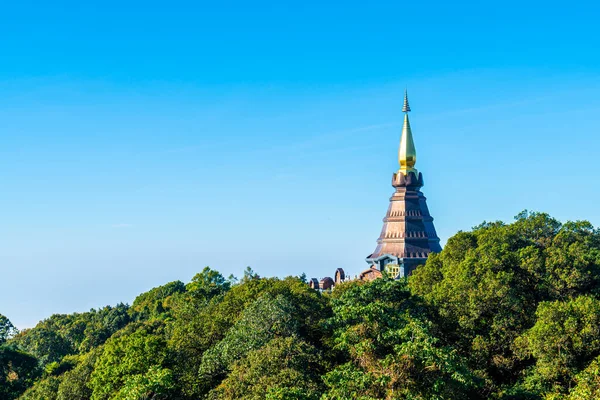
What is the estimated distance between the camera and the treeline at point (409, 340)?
28.0 m

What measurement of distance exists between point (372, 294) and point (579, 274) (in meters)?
11.5

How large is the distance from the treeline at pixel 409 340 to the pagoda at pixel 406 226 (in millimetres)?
34628

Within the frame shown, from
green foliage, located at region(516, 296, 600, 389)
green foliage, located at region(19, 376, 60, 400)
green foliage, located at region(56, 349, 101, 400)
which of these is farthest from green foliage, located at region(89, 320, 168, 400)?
green foliage, located at region(516, 296, 600, 389)

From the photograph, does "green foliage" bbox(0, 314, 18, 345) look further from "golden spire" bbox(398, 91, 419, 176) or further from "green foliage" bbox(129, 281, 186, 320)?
"golden spire" bbox(398, 91, 419, 176)

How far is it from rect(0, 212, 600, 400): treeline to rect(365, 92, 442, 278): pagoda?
3463 centimetres

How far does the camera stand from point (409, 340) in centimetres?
2909

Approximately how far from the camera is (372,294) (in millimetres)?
33938

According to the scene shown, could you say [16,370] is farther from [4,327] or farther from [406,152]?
[406,152]

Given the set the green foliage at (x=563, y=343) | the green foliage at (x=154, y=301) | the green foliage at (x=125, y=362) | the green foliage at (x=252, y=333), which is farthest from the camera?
the green foliage at (x=154, y=301)

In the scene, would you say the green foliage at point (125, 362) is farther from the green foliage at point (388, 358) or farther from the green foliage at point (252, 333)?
the green foliage at point (388, 358)

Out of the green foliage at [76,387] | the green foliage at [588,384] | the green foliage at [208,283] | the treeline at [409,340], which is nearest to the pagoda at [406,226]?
the green foliage at [208,283]

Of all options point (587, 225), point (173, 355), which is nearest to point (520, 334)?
point (587, 225)

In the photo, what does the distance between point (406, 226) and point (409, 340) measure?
5356 centimetres

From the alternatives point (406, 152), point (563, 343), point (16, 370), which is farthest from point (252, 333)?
point (406, 152)
